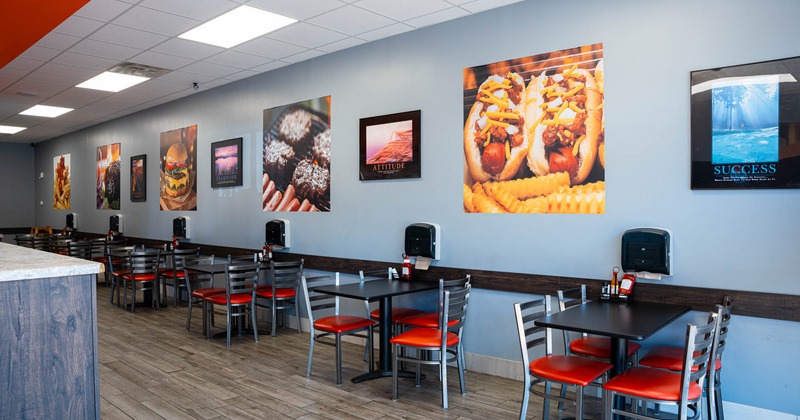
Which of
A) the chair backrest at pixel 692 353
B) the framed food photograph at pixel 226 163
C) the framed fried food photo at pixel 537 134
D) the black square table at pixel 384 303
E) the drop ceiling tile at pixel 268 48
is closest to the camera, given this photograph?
the chair backrest at pixel 692 353

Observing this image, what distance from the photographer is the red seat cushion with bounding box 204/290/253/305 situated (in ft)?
18.4

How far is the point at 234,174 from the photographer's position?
Result: 7.13m

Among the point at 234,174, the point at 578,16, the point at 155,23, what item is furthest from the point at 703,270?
the point at 234,174

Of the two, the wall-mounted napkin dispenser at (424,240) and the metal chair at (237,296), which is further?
the metal chair at (237,296)

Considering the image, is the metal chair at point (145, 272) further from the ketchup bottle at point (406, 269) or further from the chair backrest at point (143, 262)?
the ketchup bottle at point (406, 269)

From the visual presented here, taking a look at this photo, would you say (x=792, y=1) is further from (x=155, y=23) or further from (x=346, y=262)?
(x=155, y=23)

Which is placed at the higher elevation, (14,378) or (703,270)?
(703,270)

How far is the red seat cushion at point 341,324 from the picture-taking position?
4.23 metres

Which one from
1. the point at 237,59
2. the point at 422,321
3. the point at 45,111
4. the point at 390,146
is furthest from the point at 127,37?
the point at 45,111

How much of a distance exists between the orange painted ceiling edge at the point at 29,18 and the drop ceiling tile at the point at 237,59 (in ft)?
5.27

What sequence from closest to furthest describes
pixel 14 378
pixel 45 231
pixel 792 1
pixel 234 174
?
pixel 14 378 < pixel 792 1 < pixel 234 174 < pixel 45 231

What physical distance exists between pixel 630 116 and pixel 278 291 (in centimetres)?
394

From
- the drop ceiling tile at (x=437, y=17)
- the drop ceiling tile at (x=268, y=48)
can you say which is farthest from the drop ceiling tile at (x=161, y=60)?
the drop ceiling tile at (x=437, y=17)

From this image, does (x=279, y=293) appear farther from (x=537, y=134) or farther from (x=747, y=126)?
(x=747, y=126)
